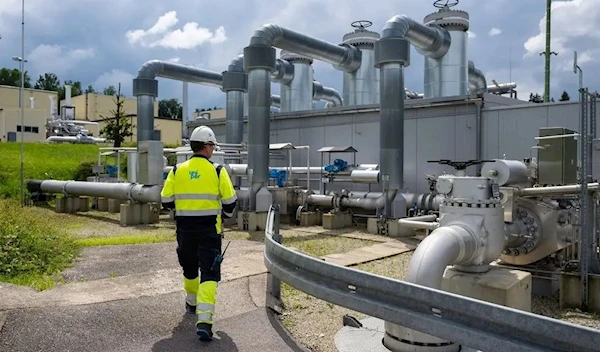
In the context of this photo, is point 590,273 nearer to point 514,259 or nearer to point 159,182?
point 514,259

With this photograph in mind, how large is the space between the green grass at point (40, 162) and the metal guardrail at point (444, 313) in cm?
2215

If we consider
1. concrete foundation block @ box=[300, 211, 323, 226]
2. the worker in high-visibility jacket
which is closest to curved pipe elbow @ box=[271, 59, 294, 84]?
concrete foundation block @ box=[300, 211, 323, 226]

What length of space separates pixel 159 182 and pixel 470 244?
1040 cm

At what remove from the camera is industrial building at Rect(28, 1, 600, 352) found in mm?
3516

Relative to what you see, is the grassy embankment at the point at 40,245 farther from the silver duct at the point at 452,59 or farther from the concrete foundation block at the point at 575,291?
the silver duct at the point at 452,59

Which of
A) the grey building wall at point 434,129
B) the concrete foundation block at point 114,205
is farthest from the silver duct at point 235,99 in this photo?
the concrete foundation block at point 114,205

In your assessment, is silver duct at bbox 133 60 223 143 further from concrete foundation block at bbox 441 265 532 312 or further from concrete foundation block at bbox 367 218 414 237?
concrete foundation block at bbox 441 265 532 312

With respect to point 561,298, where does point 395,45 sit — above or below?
above

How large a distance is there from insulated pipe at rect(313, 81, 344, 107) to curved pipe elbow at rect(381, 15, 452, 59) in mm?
10711

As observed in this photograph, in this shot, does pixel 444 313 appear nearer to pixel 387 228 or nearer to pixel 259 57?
pixel 387 228

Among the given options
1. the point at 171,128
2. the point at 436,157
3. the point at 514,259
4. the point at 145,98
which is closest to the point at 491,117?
the point at 436,157

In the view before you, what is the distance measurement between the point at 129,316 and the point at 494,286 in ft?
11.5

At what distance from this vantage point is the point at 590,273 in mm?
5785

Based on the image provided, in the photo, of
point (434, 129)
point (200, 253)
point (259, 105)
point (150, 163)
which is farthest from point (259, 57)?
point (200, 253)
